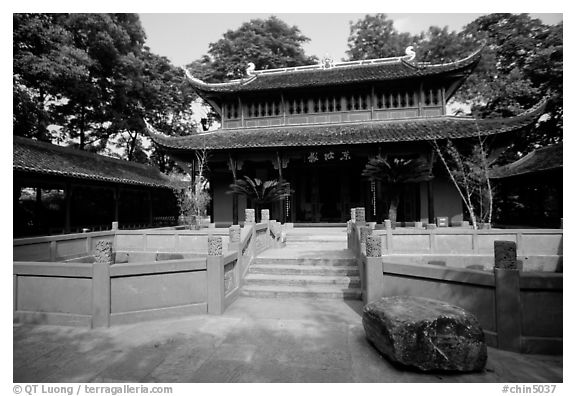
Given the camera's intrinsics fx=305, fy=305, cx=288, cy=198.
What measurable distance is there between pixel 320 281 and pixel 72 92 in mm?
19362

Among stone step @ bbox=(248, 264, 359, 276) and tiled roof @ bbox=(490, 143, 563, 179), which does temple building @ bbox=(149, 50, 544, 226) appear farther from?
stone step @ bbox=(248, 264, 359, 276)

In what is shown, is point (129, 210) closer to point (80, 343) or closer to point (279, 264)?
point (279, 264)

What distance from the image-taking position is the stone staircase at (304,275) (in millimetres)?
6172

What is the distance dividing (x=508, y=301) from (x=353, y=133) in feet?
33.0

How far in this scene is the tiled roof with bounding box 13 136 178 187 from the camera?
10.7 m

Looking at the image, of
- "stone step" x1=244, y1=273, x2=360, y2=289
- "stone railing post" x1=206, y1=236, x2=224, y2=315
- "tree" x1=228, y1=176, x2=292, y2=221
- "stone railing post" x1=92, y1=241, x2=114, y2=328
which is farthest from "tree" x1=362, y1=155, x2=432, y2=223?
"stone railing post" x1=92, y1=241, x2=114, y2=328

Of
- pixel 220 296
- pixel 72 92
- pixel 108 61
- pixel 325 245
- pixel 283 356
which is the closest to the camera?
pixel 283 356

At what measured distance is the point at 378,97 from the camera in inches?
573

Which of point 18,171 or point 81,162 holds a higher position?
point 81,162

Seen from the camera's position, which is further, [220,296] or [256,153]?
[256,153]

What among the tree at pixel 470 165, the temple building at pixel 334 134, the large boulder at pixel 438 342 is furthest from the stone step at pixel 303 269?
the tree at pixel 470 165

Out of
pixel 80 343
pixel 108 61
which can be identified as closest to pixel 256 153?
pixel 80 343

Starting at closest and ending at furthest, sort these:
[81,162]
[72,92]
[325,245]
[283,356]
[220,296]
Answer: [283,356] → [220,296] → [325,245] → [81,162] → [72,92]

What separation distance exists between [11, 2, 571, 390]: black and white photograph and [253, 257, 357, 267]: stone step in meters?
0.06
